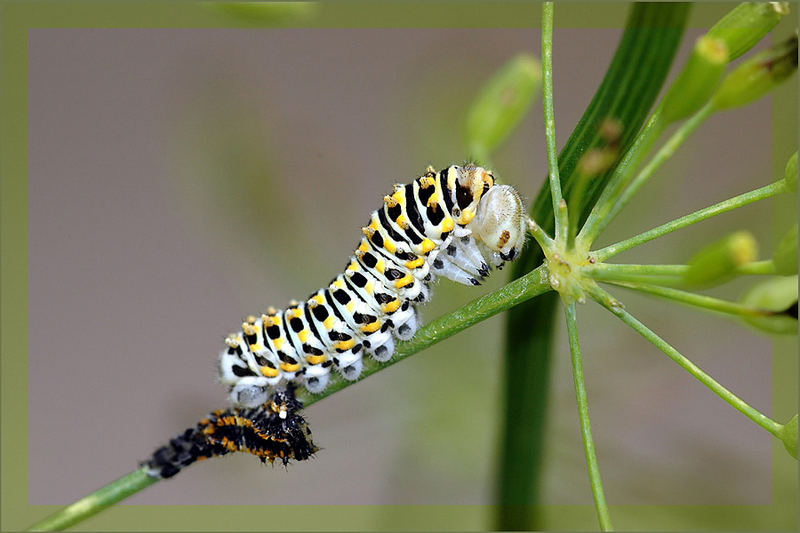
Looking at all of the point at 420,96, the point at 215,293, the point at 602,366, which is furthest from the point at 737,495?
the point at 215,293

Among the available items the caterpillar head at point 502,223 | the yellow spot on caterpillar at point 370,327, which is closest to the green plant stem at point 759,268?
the caterpillar head at point 502,223

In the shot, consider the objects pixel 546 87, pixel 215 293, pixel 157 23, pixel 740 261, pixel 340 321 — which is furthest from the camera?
pixel 215 293

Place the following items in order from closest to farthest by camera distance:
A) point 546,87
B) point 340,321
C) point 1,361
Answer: point 546,87 → point 340,321 → point 1,361

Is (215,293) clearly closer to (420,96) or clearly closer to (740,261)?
(420,96)

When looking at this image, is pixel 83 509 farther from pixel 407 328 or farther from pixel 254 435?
pixel 407 328

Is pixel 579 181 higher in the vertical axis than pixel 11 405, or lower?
lower

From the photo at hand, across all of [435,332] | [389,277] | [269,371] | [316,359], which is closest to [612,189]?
[435,332]
